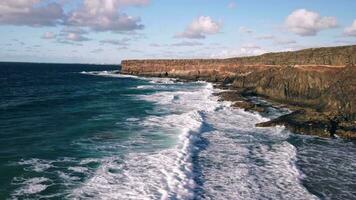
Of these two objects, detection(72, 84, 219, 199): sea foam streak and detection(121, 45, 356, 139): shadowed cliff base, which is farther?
detection(121, 45, 356, 139): shadowed cliff base

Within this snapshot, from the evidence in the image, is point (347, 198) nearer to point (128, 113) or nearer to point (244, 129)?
point (244, 129)

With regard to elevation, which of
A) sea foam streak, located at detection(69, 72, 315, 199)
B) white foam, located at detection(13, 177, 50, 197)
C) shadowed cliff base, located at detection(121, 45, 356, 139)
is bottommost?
sea foam streak, located at detection(69, 72, 315, 199)

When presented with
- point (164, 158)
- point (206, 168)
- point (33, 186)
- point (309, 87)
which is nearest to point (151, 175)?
point (164, 158)

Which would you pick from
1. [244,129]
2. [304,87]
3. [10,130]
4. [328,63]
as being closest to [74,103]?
[10,130]

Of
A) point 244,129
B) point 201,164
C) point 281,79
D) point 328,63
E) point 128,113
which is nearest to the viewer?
point 201,164

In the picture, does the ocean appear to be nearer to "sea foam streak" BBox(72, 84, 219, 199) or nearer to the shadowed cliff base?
"sea foam streak" BBox(72, 84, 219, 199)

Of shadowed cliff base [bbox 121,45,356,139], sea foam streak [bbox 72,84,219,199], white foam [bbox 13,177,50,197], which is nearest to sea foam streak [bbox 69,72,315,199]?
sea foam streak [bbox 72,84,219,199]
